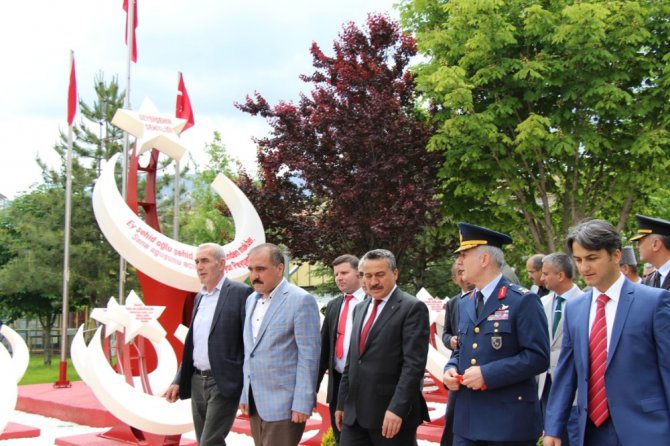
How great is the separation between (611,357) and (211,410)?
124 inches

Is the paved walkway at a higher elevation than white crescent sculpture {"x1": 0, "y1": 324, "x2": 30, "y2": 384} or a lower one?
lower

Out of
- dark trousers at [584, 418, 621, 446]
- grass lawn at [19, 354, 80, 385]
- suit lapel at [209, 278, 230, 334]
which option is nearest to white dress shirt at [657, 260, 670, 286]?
dark trousers at [584, 418, 621, 446]

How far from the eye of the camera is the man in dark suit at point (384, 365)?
486cm

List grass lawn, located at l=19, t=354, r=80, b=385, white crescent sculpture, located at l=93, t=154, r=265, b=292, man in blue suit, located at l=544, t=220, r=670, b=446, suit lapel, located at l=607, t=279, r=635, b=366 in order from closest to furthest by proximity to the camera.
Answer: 1. man in blue suit, located at l=544, t=220, r=670, b=446
2. suit lapel, located at l=607, t=279, r=635, b=366
3. white crescent sculpture, located at l=93, t=154, r=265, b=292
4. grass lawn, located at l=19, t=354, r=80, b=385

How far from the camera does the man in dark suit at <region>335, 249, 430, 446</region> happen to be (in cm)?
486

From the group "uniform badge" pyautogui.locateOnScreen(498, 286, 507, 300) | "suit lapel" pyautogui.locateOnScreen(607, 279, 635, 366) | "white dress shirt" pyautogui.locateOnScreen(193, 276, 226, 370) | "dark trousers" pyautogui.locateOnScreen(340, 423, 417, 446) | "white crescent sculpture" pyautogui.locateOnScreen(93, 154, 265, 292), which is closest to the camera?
"suit lapel" pyautogui.locateOnScreen(607, 279, 635, 366)

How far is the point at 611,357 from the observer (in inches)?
143

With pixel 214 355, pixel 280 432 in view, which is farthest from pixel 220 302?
pixel 280 432

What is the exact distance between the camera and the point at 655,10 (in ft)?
47.1

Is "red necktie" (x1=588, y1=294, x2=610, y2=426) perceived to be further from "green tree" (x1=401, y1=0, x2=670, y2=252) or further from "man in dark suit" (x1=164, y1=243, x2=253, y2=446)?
"green tree" (x1=401, y1=0, x2=670, y2=252)

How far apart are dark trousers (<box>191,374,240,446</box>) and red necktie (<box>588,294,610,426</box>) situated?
2.91 m

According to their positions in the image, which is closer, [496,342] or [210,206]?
[496,342]

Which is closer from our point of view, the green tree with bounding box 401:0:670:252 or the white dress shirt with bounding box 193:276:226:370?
the white dress shirt with bounding box 193:276:226:370

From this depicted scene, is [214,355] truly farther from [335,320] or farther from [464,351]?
[464,351]
